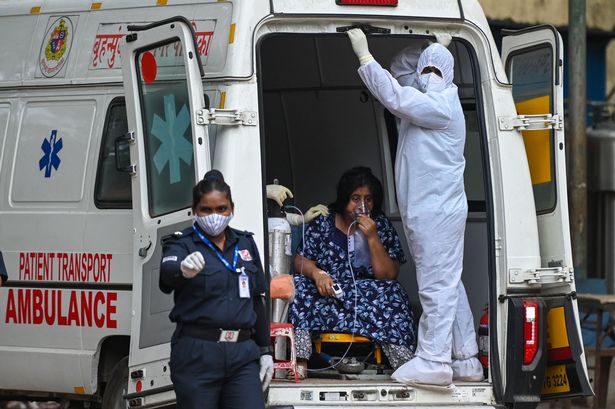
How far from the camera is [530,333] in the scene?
25.4ft

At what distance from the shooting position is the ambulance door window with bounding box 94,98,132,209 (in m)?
8.20

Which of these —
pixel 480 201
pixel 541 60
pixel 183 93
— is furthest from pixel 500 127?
pixel 183 93

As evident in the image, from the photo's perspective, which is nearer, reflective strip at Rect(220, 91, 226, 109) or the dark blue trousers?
the dark blue trousers

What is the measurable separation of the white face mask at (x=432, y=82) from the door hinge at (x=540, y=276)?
1.06 m

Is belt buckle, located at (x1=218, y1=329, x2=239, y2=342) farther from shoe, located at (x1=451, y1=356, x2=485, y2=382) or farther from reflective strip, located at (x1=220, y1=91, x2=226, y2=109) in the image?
shoe, located at (x1=451, y1=356, x2=485, y2=382)

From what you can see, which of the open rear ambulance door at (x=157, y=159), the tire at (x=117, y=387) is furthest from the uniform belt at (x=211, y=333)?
the tire at (x=117, y=387)

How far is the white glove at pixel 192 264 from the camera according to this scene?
6348 millimetres

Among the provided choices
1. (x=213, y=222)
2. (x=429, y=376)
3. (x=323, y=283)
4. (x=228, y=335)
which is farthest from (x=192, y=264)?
(x=323, y=283)

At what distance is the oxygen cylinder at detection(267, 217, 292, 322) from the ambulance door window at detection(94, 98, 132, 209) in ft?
2.63

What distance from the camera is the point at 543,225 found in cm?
807

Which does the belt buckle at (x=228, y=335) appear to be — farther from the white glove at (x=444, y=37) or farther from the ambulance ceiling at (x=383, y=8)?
the white glove at (x=444, y=37)

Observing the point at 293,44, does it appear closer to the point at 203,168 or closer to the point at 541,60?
the point at 541,60

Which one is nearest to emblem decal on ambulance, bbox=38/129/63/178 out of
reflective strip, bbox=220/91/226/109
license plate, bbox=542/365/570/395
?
reflective strip, bbox=220/91/226/109

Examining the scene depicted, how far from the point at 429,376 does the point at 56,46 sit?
290 cm
